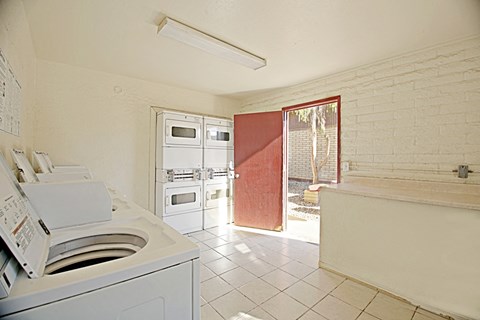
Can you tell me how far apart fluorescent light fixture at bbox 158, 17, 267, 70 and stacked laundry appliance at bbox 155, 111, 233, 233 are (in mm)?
1315

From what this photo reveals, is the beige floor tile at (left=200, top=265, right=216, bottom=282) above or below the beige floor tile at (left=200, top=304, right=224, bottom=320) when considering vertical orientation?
above

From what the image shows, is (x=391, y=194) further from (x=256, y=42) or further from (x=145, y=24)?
(x=145, y=24)

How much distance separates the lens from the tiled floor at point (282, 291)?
171 cm

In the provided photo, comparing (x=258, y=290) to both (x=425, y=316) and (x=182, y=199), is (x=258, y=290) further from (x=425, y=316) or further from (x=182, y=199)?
(x=182, y=199)

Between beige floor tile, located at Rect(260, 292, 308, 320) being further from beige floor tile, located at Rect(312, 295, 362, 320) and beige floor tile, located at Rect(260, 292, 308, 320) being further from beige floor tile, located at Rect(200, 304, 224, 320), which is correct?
beige floor tile, located at Rect(200, 304, 224, 320)

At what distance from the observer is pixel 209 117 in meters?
3.65

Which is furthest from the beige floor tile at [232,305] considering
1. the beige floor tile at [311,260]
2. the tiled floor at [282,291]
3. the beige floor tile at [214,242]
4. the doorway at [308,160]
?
the doorway at [308,160]

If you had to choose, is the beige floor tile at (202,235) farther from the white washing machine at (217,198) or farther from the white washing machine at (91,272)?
the white washing machine at (91,272)

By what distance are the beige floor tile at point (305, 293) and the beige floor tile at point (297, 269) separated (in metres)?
0.16

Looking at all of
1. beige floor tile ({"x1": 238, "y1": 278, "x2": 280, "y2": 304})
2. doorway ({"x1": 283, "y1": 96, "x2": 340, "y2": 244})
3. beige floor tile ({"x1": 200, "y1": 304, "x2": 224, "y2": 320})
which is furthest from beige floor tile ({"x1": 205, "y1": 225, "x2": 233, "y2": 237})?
beige floor tile ({"x1": 200, "y1": 304, "x2": 224, "y2": 320})

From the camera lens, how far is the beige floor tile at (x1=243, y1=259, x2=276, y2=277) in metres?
2.32

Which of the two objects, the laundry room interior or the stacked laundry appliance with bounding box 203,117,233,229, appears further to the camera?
the stacked laundry appliance with bounding box 203,117,233,229

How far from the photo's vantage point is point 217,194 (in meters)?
3.86

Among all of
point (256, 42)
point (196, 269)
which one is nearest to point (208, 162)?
point (256, 42)
